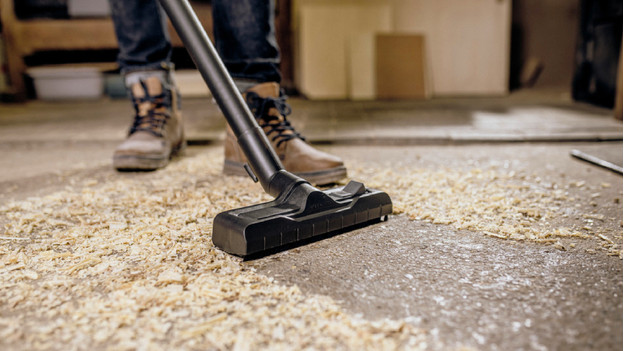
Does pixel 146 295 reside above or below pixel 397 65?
below

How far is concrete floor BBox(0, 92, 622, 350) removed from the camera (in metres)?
0.52

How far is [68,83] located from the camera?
3.71 metres

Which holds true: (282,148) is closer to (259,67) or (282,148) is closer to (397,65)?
(259,67)

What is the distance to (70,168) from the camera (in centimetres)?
137

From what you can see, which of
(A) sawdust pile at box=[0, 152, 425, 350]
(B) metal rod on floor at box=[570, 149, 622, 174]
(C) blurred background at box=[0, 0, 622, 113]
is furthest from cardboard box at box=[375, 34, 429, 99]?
(A) sawdust pile at box=[0, 152, 425, 350]

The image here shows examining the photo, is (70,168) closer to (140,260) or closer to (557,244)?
(140,260)

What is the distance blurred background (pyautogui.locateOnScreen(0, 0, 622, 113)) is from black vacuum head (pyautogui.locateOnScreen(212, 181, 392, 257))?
274 cm

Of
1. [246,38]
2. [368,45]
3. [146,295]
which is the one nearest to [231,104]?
[146,295]

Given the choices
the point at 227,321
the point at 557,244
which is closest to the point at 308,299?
the point at 227,321

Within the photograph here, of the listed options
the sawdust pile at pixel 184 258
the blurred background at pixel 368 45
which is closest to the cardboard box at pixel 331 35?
the blurred background at pixel 368 45

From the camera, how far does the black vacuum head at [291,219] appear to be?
0.67m

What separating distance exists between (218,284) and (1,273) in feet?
1.04

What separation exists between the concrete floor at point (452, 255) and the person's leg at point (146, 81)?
127mm

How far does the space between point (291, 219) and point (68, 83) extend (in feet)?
11.9
